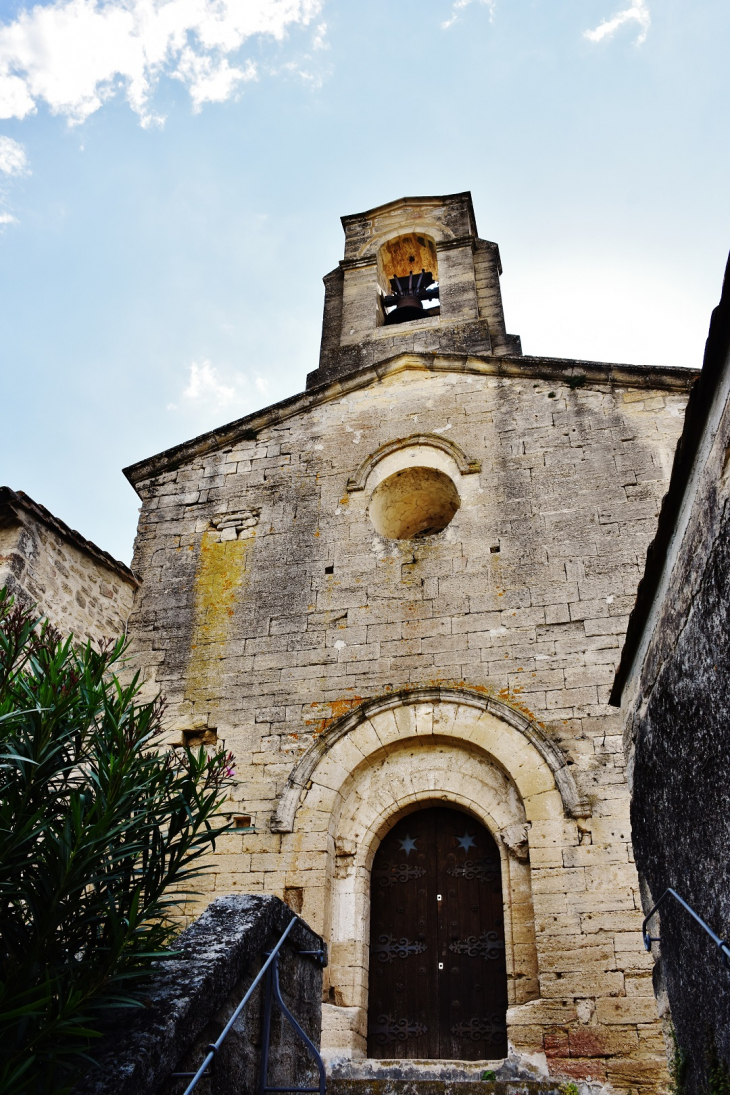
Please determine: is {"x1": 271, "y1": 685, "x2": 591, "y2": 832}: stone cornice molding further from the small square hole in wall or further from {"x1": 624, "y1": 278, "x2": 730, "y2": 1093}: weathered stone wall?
{"x1": 624, "y1": 278, "x2": 730, "y2": 1093}: weathered stone wall

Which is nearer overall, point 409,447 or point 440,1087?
point 440,1087

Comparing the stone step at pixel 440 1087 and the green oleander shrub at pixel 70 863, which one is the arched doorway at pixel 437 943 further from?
the green oleander shrub at pixel 70 863

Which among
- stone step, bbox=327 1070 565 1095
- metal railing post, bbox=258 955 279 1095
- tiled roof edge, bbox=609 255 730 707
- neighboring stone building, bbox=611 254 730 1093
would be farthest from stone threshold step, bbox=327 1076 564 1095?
tiled roof edge, bbox=609 255 730 707

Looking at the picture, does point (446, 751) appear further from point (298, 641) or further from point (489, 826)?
point (298, 641)

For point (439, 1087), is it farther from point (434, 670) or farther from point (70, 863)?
point (70, 863)

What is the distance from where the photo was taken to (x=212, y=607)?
7.76m

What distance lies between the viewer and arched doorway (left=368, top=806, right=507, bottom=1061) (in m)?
5.79

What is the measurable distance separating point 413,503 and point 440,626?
1.79m

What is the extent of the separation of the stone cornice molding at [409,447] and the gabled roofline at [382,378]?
0.85 m

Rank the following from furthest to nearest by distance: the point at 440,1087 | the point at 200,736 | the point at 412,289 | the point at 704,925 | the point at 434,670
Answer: the point at 412,289, the point at 200,736, the point at 434,670, the point at 440,1087, the point at 704,925

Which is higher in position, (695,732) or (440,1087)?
(695,732)

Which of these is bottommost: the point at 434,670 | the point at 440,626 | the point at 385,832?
the point at 385,832

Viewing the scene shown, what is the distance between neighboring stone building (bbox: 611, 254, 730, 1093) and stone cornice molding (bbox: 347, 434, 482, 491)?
14.6 ft

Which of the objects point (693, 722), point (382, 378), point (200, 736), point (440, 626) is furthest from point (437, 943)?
point (382, 378)
